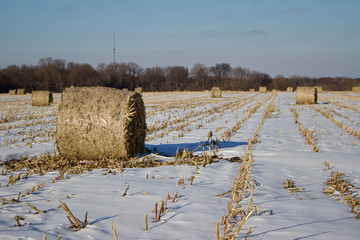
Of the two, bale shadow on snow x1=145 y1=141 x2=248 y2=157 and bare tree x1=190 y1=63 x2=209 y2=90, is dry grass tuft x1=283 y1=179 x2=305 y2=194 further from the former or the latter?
bare tree x1=190 y1=63 x2=209 y2=90

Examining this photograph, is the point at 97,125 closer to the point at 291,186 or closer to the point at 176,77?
the point at 291,186

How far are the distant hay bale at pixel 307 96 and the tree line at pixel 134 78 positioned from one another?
48.3 meters

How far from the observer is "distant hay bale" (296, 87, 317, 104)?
19906mm

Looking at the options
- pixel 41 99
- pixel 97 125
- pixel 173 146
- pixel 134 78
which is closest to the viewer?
pixel 97 125

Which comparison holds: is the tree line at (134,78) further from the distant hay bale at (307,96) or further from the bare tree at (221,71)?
the distant hay bale at (307,96)

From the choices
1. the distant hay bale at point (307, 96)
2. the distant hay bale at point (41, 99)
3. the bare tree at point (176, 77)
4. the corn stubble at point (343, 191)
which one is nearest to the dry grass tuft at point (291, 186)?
the corn stubble at point (343, 191)

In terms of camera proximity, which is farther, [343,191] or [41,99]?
[41,99]

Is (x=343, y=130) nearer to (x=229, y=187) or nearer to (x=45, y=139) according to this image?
(x=229, y=187)

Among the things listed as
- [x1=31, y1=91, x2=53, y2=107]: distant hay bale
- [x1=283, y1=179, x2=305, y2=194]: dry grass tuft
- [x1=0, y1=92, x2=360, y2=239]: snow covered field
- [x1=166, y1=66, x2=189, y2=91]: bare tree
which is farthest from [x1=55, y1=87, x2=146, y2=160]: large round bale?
[x1=166, y1=66, x2=189, y2=91]: bare tree

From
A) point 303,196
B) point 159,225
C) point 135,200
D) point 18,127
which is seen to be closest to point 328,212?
point 303,196

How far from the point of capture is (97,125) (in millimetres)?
5285

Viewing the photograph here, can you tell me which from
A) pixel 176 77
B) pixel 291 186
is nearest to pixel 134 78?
pixel 176 77

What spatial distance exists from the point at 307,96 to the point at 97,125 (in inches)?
710

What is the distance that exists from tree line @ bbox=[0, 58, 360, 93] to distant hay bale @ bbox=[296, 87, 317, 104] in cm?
4830
